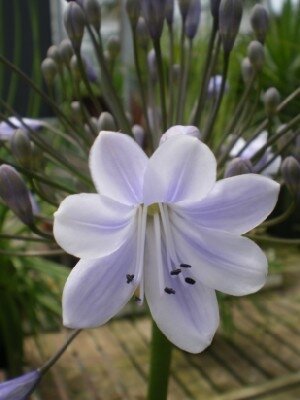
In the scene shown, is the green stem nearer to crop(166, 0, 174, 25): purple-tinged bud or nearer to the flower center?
the flower center

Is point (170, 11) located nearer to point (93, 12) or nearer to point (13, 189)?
point (93, 12)

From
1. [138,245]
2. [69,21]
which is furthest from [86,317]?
[69,21]

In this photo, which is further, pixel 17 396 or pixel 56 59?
pixel 56 59

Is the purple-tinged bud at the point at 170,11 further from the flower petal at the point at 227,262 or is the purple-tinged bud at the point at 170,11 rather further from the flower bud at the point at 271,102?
the flower petal at the point at 227,262

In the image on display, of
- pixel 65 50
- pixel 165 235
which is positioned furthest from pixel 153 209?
pixel 65 50

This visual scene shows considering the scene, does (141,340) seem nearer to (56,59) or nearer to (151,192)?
(56,59)

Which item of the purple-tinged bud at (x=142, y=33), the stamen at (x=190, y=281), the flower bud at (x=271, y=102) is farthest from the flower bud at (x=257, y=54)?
the stamen at (x=190, y=281)
